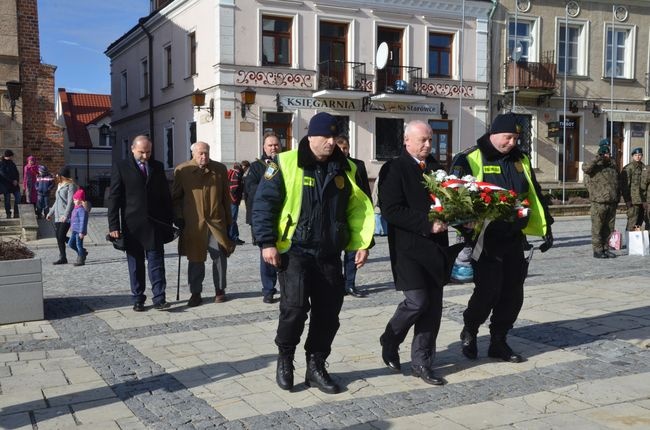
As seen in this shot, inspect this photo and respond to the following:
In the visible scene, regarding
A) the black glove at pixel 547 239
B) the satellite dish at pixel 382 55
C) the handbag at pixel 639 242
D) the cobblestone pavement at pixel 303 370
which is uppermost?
the satellite dish at pixel 382 55

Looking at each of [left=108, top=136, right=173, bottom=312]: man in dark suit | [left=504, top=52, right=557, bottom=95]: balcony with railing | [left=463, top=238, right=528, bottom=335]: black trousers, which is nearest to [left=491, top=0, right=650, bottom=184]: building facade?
[left=504, top=52, right=557, bottom=95]: balcony with railing

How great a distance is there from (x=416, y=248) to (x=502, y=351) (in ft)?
4.04

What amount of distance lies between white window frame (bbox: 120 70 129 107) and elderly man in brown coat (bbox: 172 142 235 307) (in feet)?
86.2

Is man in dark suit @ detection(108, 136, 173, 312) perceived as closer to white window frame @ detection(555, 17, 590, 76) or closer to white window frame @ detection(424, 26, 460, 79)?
white window frame @ detection(424, 26, 460, 79)

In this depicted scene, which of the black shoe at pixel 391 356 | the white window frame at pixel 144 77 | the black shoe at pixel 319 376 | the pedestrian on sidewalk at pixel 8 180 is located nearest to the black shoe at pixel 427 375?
the black shoe at pixel 391 356

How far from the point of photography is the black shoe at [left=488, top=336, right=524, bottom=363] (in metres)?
5.38

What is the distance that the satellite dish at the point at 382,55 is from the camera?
23578 mm

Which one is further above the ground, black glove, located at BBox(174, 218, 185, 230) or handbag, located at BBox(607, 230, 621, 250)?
black glove, located at BBox(174, 218, 185, 230)

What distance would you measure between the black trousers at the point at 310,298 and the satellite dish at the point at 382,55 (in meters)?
19.7

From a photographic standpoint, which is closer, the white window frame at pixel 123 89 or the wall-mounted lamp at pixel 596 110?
the wall-mounted lamp at pixel 596 110

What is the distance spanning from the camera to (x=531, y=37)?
26859mm

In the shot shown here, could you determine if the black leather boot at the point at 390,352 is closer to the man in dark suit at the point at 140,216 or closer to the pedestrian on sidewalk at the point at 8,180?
the man in dark suit at the point at 140,216

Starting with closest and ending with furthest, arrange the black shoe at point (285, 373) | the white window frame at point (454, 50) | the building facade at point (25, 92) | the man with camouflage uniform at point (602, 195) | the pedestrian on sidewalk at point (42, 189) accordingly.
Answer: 1. the black shoe at point (285, 373)
2. the man with camouflage uniform at point (602, 195)
3. the pedestrian on sidewalk at point (42, 189)
4. the building facade at point (25, 92)
5. the white window frame at point (454, 50)

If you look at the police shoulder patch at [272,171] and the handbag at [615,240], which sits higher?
the police shoulder patch at [272,171]
